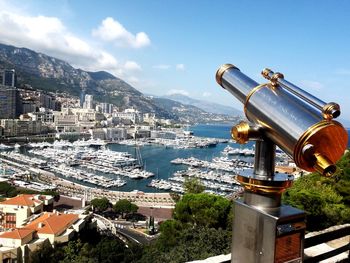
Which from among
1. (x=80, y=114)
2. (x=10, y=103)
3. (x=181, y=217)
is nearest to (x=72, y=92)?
(x=80, y=114)

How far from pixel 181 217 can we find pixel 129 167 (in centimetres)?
3897

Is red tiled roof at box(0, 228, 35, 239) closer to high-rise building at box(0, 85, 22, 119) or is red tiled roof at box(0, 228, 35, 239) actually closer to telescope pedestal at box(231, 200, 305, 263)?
telescope pedestal at box(231, 200, 305, 263)

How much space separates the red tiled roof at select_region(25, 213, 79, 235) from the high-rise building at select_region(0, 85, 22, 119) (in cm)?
7158

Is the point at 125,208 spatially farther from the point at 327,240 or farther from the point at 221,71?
the point at 221,71

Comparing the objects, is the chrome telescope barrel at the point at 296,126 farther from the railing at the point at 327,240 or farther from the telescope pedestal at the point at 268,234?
the railing at the point at 327,240

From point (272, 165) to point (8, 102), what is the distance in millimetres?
90616

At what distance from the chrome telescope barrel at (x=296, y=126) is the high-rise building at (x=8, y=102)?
A: 88339 millimetres

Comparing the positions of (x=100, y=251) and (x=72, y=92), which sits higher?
(x=72, y=92)

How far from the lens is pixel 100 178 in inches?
1567

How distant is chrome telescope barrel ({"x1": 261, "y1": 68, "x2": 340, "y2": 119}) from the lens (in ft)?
4.67

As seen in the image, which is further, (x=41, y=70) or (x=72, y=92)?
(x=41, y=70)

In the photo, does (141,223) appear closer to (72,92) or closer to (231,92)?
(231,92)

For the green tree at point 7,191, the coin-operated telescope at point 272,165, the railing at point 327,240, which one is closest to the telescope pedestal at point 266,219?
the coin-operated telescope at point 272,165

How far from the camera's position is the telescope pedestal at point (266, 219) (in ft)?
5.43
